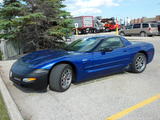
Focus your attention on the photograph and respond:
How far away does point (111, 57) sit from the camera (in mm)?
4914

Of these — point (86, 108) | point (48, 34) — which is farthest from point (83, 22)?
point (86, 108)

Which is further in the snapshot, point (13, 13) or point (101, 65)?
point (13, 13)

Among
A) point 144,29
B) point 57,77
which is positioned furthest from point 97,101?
point 144,29

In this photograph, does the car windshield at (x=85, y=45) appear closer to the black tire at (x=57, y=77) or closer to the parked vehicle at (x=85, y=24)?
the black tire at (x=57, y=77)

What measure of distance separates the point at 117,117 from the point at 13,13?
8.39 meters

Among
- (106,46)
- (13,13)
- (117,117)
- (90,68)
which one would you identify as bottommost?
(117,117)

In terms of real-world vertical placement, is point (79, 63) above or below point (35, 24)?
below

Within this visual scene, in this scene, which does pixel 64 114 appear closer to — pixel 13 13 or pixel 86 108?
pixel 86 108

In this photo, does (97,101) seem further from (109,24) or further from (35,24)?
(109,24)

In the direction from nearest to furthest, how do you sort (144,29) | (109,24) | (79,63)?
1. (79,63)
2. (144,29)
3. (109,24)

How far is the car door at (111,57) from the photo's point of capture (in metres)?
4.66

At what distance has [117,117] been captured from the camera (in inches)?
120

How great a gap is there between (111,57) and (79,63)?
44.3 inches

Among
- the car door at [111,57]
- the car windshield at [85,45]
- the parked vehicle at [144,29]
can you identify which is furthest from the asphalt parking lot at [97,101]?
the parked vehicle at [144,29]
